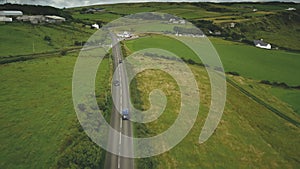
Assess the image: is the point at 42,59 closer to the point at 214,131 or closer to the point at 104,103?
the point at 104,103

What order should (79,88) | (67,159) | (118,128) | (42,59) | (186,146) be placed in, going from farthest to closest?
(42,59) < (79,88) < (118,128) < (186,146) < (67,159)

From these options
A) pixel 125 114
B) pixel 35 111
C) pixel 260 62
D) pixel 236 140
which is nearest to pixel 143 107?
pixel 125 114

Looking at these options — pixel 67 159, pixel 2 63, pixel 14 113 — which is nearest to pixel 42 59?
pixel 2 63

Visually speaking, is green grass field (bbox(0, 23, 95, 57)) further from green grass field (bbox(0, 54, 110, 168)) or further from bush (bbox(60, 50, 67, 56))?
green grass field (bbox(0, 54, 110, 168))

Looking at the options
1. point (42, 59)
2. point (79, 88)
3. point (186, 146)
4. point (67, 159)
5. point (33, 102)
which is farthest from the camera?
point (42, 59)

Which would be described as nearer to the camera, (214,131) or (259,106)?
(214,131)

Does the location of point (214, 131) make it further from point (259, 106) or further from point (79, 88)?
point (79, 88)

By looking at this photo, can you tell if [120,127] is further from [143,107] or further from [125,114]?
[143,107]

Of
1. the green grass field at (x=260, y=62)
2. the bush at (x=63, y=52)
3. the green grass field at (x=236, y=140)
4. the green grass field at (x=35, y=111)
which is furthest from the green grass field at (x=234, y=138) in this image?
the bush at (x=63, y=52)

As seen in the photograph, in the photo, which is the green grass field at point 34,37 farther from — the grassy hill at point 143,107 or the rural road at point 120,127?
the rural road at point 120,127
